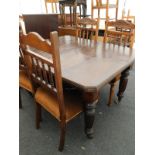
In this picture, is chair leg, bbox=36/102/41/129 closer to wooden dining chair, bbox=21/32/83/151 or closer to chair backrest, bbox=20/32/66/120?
wooden dining chair, bbox=21/32/83/151

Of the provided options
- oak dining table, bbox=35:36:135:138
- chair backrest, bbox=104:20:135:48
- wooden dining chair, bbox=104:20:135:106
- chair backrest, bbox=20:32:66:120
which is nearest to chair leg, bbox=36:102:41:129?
chair backrest, bbox=20:32:66:120

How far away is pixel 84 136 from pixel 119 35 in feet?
4.08

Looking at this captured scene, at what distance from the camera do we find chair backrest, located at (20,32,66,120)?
0.86 metres

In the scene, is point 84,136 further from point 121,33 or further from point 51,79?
point 121,33

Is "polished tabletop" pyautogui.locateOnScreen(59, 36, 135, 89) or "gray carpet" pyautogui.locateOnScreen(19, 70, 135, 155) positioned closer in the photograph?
"polished tabletop" pyautogui.locateOnScreen(59, 36, 135, 89)

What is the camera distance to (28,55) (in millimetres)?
1134

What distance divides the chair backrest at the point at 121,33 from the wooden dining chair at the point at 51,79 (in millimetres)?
902

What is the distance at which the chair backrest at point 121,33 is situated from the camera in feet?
5.48

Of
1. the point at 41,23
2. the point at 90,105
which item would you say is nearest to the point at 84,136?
the point at 90,105

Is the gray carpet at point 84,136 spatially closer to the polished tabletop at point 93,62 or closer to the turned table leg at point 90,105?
the turned table leg at point 90,105

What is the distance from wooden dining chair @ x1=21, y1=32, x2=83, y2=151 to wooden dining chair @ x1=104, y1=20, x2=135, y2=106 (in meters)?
0.61
